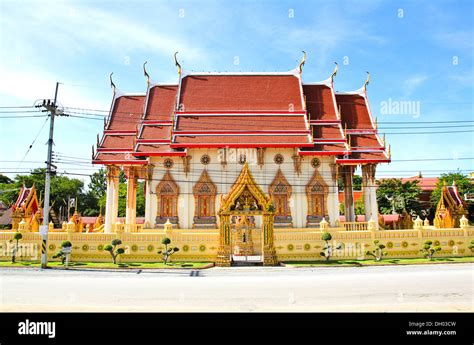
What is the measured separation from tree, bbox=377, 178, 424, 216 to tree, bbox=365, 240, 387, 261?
26927 mm

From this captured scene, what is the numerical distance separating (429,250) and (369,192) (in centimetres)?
624

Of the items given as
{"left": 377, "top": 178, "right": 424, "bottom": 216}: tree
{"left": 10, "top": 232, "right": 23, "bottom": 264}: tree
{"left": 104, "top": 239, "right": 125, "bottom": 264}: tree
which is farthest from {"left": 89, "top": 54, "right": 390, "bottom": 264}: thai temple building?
{"left": 377, "top": 178, "right": 424, "bottom": 216}: tree

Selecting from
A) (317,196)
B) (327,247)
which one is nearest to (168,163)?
(317,196)

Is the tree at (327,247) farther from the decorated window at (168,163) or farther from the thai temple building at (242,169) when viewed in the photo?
the decorated window at (168,163)

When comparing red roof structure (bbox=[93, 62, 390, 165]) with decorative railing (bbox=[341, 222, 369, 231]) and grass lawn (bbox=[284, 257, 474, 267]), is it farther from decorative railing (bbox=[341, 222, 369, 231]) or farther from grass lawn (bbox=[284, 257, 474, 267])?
grass lawn (bbox=[284, 257, 474, 267])

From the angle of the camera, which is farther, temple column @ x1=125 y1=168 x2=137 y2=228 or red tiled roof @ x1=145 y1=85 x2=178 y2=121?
red tiled roof @ x1=145 y1=85 x2=178 y2=121

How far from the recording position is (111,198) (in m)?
24.9

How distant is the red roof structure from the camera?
24625 mm

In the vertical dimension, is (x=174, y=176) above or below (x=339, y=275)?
above

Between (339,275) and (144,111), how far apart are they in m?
19.2

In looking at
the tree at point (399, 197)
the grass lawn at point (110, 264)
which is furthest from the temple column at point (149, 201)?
the tree at point (399, 197)
